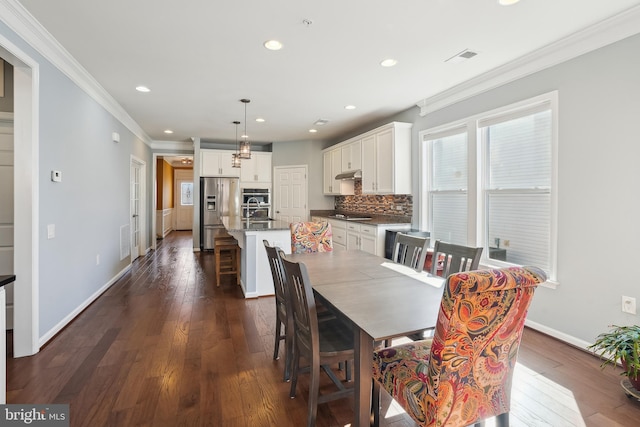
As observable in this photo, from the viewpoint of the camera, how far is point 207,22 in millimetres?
2365

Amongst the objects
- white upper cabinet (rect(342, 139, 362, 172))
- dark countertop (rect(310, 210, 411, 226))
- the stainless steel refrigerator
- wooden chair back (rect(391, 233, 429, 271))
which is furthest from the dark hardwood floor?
the stainless steel refrigerator

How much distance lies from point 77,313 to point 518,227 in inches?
185

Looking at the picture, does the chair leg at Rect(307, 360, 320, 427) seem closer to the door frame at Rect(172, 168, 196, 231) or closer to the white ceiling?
the white ceiling

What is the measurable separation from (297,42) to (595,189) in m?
2.74

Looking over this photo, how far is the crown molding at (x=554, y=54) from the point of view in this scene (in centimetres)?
226

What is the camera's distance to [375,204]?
5723mm

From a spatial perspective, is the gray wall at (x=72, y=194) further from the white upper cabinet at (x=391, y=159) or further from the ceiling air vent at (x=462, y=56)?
the white upper cabinet at (x=391, y=159)

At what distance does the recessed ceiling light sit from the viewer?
8.72ft

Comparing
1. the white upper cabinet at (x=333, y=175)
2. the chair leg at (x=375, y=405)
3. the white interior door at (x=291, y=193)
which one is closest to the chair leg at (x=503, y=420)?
the chair leg at (x=375, y=405)

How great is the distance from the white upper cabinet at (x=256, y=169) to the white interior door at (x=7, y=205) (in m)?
4.49

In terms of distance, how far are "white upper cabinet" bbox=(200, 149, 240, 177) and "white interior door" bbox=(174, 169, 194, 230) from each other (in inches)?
221

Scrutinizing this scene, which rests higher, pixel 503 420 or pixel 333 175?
pixel 333 175

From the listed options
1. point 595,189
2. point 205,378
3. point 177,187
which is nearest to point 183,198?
point 177,187

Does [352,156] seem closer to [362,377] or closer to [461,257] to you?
[461,257]
